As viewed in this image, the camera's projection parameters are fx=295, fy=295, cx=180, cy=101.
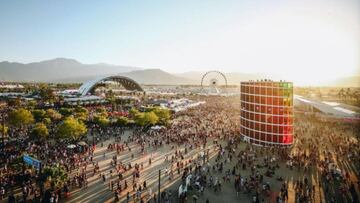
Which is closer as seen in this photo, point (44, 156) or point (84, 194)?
point (84, 194)

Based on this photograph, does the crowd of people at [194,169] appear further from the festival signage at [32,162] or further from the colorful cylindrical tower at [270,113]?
the colorful cylindrical tower at [270,113]

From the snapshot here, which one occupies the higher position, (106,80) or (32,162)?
(106,80)

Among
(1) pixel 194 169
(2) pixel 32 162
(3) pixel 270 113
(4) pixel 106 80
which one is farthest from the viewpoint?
(4) pixel 106 80

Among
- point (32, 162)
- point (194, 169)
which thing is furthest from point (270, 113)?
point (32, 162)

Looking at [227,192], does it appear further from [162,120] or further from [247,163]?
[162,120]

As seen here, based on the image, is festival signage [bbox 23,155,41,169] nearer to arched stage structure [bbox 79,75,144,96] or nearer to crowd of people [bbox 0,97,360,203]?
crowd of people [bbox 0,97,360,203]

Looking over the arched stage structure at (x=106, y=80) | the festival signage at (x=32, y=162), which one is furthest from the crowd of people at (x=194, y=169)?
the arched stage structure at (x=106, y=80)

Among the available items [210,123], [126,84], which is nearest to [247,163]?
[210,123]

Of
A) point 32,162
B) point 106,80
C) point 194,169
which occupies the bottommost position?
point 194,169

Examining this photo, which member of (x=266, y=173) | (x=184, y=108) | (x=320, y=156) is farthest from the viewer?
(x=184, y=108)

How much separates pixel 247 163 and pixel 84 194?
14.5 m

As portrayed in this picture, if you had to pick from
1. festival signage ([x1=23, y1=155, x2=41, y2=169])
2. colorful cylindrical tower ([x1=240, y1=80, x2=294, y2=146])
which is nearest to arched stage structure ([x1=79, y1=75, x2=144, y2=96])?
colorful cylindrical tower ([x1=240, y1=80, x2=294, y2=146])

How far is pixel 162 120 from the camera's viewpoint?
4744cm

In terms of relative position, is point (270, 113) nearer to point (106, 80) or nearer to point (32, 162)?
point (32, 162)
